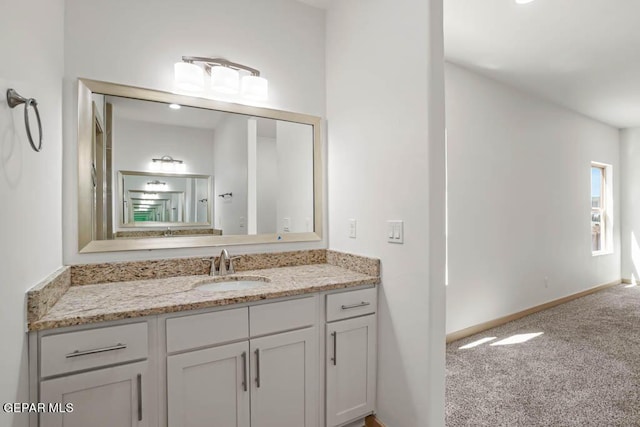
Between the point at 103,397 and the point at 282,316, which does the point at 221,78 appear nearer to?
the point at 282,316

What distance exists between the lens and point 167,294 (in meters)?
1.47

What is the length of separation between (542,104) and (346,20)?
329cm

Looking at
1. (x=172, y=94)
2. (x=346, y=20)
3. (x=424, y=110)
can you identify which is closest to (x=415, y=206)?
(x=424, y=110)

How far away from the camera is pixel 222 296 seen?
144cm

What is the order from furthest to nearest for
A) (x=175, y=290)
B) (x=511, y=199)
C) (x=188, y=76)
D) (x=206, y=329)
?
(x=511, y=199), (x=188, y=76), (x=175, y=290), (x=206, y=329)

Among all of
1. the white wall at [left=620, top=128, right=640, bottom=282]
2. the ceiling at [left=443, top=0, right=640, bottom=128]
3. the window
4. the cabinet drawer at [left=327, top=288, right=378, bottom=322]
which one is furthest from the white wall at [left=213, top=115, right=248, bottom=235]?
the white wall at [left=620, top=128, right=640, bottom=282]

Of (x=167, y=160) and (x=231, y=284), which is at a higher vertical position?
(x=167, y=160)

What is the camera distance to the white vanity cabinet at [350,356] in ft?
5.59

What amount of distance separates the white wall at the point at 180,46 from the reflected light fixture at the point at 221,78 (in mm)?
78

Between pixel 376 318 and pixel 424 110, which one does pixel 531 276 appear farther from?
pixel 424 110

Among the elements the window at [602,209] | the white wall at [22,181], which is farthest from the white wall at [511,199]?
the white wall at [22,181]

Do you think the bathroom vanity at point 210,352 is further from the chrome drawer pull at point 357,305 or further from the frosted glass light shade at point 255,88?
the frosted glass light shade at point 255,88

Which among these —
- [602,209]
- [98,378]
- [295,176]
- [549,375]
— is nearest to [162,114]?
[295,176]

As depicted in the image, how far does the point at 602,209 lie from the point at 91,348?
724 cm
